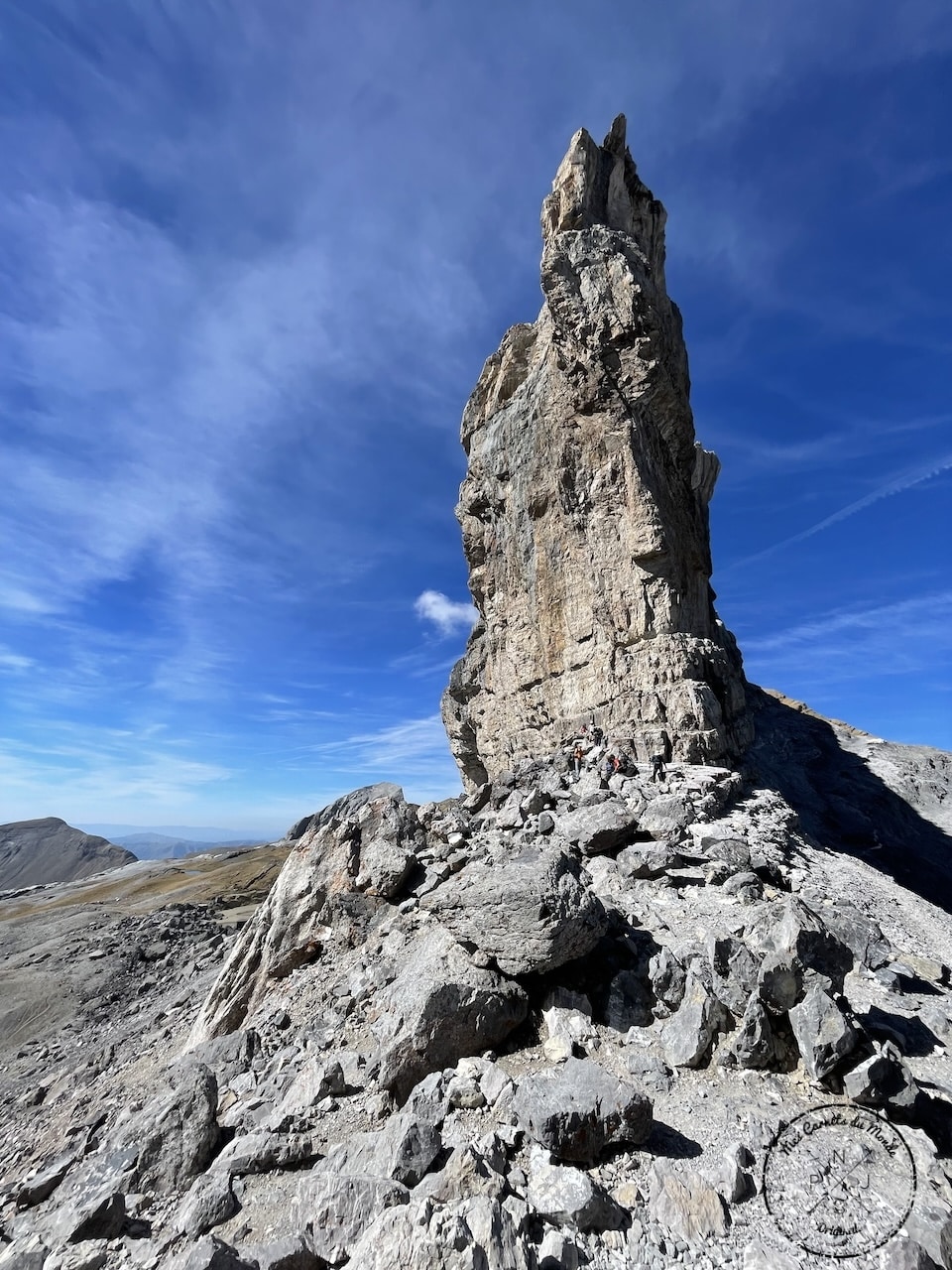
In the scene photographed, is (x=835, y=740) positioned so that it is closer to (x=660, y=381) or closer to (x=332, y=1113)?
(x=660, y=381)

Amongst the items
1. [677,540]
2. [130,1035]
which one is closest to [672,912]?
[130,1035]

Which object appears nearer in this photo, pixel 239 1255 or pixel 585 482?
pixel 239 1255

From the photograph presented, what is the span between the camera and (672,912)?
1102 cm

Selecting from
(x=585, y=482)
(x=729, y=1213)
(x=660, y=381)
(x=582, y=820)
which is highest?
(x=660, y=381)

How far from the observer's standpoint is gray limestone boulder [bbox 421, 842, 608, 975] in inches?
345

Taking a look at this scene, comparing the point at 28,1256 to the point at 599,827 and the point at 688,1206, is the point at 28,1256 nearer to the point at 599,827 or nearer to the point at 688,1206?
the point at 688,1206

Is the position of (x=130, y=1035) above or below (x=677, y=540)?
below

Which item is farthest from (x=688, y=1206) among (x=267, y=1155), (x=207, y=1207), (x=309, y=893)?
(x=309, y=893)

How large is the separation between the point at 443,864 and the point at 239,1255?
10.2 meters

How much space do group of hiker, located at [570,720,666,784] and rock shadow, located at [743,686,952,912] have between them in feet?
20.7

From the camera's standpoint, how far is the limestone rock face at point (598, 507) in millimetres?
24156

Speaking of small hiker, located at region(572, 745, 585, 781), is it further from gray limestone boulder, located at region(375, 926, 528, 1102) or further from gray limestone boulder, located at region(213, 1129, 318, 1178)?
gray limestone boulder, located at region(213, 1129, 318, 1178)

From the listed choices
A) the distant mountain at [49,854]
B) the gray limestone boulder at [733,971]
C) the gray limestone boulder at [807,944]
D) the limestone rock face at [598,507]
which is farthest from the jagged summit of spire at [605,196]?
→ the distant mountain at [49,854]

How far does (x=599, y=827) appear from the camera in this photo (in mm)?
14125
